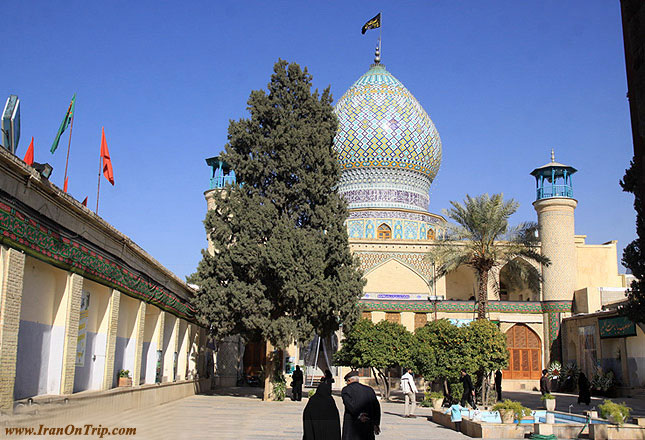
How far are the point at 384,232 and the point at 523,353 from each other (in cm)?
851

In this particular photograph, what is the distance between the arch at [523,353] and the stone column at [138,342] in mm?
17693

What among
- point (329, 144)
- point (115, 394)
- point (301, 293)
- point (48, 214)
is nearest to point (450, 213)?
point (329, 144)

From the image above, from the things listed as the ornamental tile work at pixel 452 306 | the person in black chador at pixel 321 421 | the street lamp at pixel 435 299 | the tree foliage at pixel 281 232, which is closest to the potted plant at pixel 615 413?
the tree foliage at pixel 281 232

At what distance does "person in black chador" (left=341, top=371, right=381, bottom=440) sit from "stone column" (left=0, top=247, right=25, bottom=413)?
4.30 m

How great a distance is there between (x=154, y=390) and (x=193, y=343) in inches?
243

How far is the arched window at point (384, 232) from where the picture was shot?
3152cm

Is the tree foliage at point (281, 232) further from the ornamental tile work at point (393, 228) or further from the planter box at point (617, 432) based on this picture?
the ornamental tile work at point (393, 228)

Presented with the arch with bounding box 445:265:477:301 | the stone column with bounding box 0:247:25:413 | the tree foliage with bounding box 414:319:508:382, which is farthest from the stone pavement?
the arch with bounding box 445:265:477:301

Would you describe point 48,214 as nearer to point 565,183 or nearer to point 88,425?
point 88,425

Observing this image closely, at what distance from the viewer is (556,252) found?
1083 inches

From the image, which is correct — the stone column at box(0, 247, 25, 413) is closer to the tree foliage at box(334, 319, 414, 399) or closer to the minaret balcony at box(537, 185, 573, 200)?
the tree foliage at box(334, 319, 414, 399)

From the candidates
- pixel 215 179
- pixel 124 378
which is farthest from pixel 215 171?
pixel 124 378

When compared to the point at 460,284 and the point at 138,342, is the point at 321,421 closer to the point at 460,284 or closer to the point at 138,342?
the point at 138,342

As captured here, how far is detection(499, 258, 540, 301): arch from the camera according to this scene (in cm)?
2500
